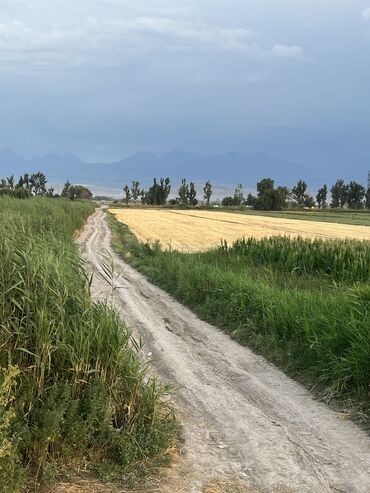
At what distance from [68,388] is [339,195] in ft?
466

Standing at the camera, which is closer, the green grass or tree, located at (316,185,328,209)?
the green grass

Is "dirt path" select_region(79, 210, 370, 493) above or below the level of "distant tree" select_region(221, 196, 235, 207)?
below

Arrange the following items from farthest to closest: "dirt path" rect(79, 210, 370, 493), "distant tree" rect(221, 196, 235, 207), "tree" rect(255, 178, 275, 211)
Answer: "distant tree" rect(221, 196, 235, 207)
"tree" rect(255, 178, 275, 211)
"dirt path" rect(79, 210, 370, 493)

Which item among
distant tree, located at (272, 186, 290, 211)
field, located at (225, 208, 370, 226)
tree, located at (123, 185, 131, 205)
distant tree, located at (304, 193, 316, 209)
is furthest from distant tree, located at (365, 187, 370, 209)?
tree, located at (123, 185, 131, 205)

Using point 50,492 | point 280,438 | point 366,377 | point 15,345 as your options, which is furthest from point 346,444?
point 15,345

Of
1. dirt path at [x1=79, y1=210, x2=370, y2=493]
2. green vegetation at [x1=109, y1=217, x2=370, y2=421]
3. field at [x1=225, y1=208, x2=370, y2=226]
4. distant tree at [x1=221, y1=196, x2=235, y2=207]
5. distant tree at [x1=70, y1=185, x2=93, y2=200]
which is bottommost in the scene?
dirt path at [x1=79, y1=210, x2=370, y2=493]

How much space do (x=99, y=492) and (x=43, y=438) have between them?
59 centimetres

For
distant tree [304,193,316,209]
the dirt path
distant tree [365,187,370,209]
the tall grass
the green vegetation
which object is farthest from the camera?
distant tree [304,193,316,209]

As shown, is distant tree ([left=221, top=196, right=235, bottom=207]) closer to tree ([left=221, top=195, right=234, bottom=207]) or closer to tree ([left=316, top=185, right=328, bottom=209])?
tree ([left=221, top=195, right=234, bottom=207])

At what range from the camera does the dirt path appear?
4.47 meters

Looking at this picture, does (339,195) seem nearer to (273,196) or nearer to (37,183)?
(273,196)

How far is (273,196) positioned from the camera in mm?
119375

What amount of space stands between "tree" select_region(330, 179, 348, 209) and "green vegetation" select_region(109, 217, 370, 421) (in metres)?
126

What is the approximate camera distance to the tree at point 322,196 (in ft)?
474
